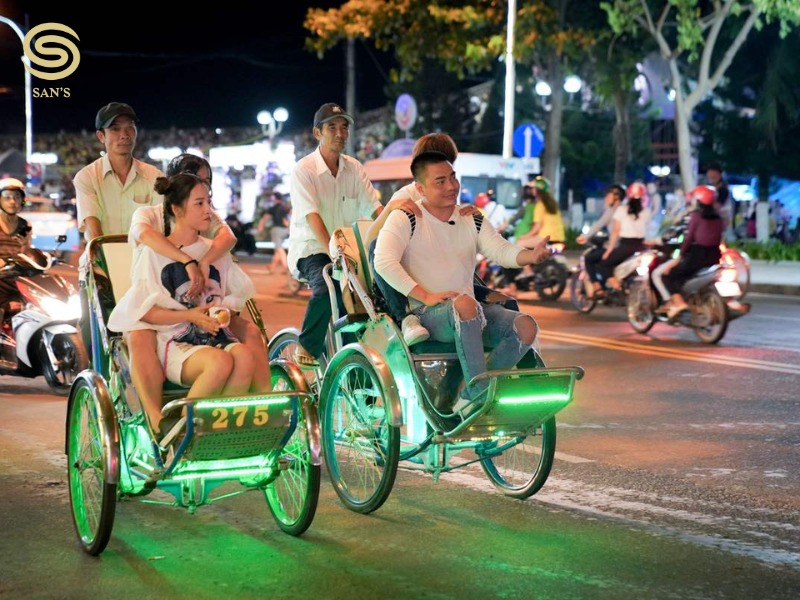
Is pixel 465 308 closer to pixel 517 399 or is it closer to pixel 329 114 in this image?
pixel 517 399

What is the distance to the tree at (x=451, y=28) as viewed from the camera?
92.6 ft

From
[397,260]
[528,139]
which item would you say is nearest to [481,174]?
[528,139]

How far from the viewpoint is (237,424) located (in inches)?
206

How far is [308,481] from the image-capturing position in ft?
18.1

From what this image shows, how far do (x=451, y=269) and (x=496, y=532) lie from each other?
4.71 feet

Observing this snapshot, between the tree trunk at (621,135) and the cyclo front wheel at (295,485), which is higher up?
the tree trunk at (621,135)

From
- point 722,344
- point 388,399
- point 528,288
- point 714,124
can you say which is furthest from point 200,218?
point 714,124

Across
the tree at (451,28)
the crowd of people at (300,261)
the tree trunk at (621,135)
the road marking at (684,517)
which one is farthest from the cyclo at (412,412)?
the tree trunk at (621,135)

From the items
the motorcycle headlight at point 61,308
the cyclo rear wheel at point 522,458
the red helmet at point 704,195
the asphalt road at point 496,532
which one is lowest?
the asphalt road at point 496,532

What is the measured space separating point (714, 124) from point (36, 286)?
33847 millimetres

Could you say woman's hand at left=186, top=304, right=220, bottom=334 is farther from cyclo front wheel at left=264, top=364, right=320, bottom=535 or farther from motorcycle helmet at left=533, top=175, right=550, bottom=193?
motorcycle helmet at left=533, top=175, right=550, bottom=193

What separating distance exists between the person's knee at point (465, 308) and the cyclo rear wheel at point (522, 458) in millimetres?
437

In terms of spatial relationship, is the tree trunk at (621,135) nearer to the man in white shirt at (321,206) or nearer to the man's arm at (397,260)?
the man in white shirt at (321,206)

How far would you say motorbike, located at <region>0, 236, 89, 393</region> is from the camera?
997 centimetres
